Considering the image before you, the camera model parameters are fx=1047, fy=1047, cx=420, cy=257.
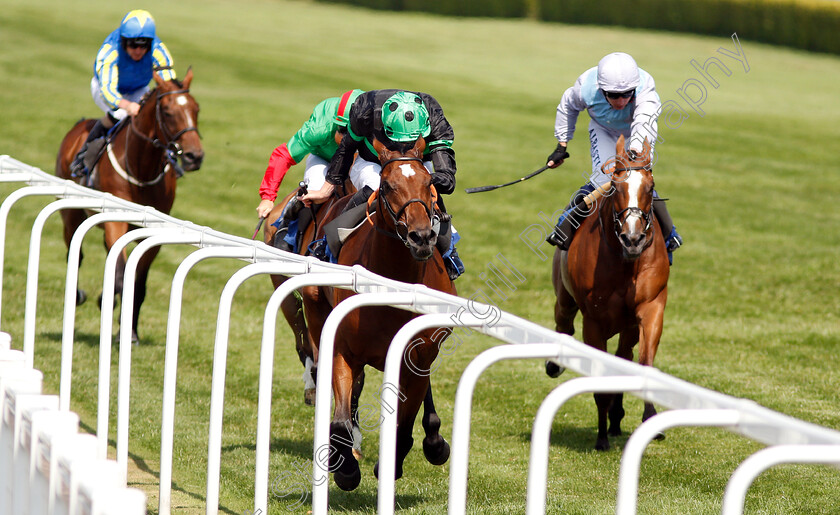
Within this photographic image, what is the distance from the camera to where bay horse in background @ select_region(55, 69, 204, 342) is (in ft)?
27.9

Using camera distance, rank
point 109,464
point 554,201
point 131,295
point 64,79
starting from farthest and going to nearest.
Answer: point 64,79 → point 554,201 → point 131,295 → point 109,464

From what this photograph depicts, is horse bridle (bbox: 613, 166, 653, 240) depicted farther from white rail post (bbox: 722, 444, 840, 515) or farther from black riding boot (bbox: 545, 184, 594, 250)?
white rail post (bbox: 722, 444, 840, 515)

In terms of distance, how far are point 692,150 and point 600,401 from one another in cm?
1483

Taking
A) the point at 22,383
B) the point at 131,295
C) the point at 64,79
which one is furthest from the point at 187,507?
the point at 64,79

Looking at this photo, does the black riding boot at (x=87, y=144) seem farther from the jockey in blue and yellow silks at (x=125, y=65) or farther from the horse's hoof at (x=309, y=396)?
the horse's hoof at (x=309, y=396)

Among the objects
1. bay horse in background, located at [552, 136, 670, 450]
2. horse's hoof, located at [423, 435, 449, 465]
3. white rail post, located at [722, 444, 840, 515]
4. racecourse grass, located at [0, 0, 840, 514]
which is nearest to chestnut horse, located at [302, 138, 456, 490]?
horse's hoof, located at [423, 435, 449, 465]

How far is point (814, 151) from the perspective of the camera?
20359mm

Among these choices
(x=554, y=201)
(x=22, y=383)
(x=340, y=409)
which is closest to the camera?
(x=22, y=383)

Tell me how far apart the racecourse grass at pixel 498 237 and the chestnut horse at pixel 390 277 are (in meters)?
0.49

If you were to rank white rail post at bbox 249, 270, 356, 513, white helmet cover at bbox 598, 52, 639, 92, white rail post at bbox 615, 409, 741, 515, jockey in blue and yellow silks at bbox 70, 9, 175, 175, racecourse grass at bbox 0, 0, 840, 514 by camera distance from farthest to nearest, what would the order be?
jockey in blue and yellow silks at bbox 70, 9, 175, 175, white helmet cover at bbox 598, 52, 639, 92, racecourse grass at bbox 0, 0, 840, 514, white rail post at bbox 249, 270, 356, 513, white rail post at bbox 615, 409, 741, 515

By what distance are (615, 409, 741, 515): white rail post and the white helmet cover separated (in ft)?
14.1

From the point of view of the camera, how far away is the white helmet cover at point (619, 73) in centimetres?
622

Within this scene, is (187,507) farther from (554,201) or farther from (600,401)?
(554,201)

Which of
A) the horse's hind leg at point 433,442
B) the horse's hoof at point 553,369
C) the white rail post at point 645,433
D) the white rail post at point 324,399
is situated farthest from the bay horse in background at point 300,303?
the white rail post at point 645,433
